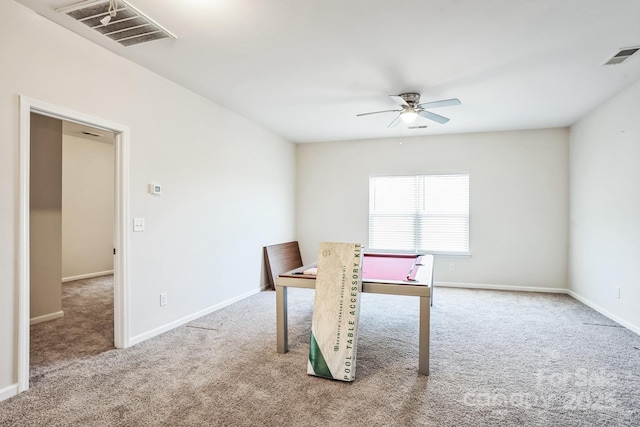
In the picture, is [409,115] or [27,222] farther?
[409,115]

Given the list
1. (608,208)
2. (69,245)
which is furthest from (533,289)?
(69,245)

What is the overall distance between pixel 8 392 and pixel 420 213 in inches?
215

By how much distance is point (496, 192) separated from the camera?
5.72 metres

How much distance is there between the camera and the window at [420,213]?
5.92 metres

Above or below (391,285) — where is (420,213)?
above

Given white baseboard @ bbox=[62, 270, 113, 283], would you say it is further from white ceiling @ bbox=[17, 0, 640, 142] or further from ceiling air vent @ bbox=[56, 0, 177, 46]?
ceiling air vent @ bbox=[56, 0, 177, 46]

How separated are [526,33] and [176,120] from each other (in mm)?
3280

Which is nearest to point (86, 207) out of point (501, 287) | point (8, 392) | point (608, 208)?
point (8, 392)

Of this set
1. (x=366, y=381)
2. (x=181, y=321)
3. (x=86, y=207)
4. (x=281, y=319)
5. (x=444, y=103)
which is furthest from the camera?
(x=86, y=207)

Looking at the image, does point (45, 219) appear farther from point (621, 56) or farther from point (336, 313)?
point (621, 56)

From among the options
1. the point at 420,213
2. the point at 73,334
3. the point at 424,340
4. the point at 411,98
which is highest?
the point at 411,98

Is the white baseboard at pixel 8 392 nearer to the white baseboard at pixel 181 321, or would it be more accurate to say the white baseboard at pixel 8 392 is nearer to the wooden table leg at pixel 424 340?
the white baseboard at pixel 181 321

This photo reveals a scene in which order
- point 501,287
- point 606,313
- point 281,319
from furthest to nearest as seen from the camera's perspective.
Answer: point 501,287, point 606,313, point 281,319

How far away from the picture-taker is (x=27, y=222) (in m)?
2.46
